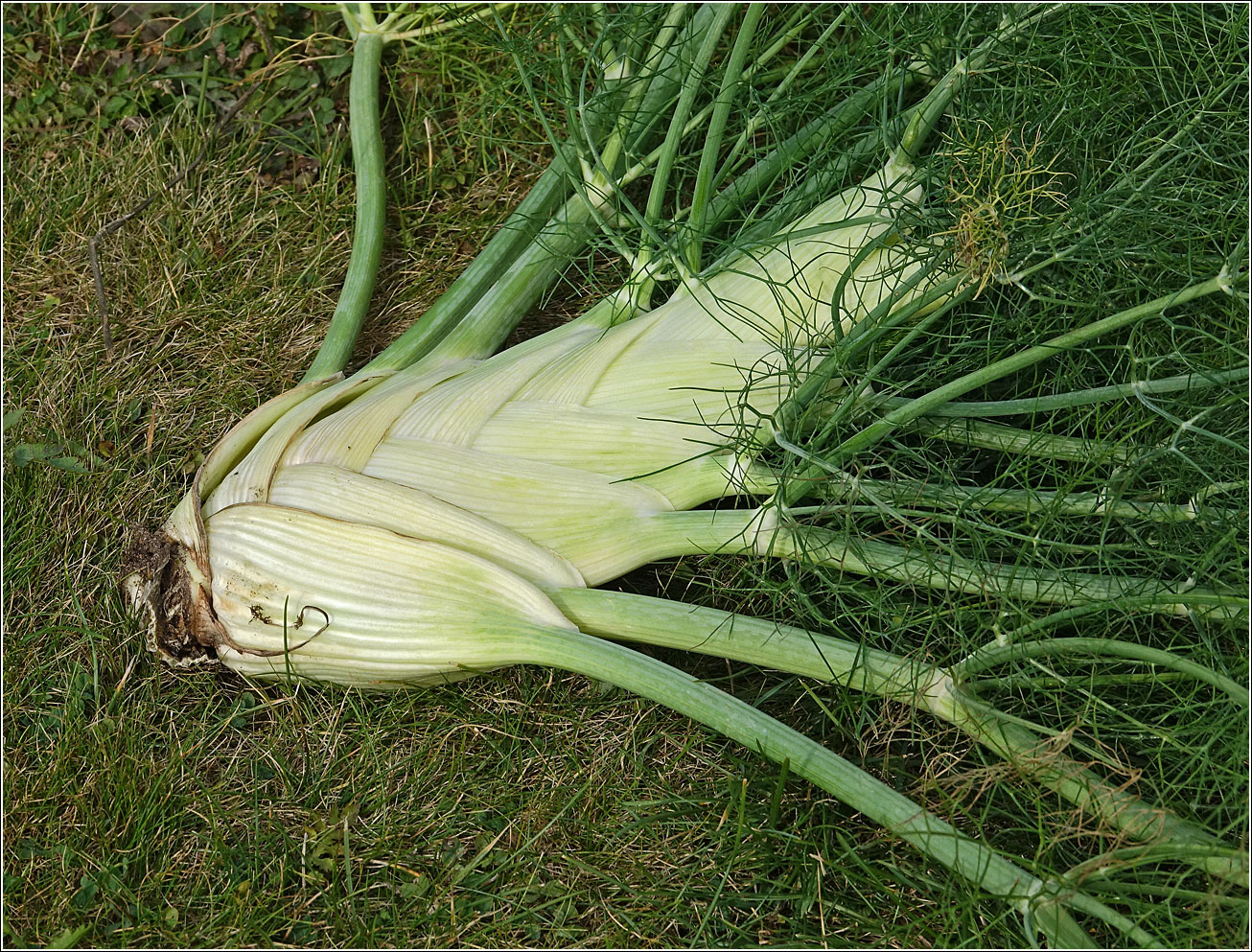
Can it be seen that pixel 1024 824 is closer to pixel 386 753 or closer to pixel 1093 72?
pixel 386 753

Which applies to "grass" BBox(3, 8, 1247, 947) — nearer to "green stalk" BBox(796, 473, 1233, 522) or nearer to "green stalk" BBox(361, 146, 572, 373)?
"green stalk" BBox(796, 473, 1233, 522)

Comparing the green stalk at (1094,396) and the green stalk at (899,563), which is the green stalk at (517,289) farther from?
the green stalk at (1094,396)

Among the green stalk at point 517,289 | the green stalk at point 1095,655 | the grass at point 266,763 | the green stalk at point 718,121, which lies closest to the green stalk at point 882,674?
the green stalk at point 1095,655

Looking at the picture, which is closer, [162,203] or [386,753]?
[386,753]

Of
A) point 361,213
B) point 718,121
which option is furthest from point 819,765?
point 361,213

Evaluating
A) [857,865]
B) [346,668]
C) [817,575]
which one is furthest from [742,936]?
[346,668]
